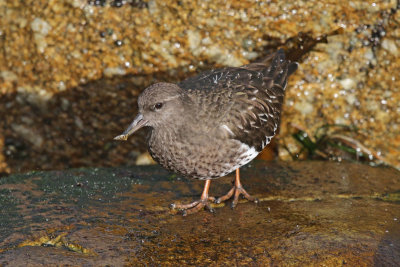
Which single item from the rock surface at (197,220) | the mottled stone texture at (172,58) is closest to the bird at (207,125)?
the rock surface at (197,220)

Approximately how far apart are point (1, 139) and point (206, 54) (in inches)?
107

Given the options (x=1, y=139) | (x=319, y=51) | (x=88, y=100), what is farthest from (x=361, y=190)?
(x=1, y=139)

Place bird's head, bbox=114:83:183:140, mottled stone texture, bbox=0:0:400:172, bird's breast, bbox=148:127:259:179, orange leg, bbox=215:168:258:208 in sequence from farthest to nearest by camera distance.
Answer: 1. mottled stone texture, bbox=0:0:400:172
2. orange leg, bbox=215:168:258:208
3. bird's breast, bbox=148:127:259:179
4. bird's head, bbox=114:83:183:140

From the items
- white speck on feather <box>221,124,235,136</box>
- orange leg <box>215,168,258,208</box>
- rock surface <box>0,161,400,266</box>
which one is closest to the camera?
rock surface <box>0,161,400,266</box>

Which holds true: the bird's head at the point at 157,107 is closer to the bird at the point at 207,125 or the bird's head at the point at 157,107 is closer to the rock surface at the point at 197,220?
the bird at the point at 207,125

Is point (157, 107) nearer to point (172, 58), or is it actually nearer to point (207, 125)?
point (207, 125)

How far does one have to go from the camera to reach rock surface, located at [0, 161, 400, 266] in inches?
135

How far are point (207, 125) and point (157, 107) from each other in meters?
0.45

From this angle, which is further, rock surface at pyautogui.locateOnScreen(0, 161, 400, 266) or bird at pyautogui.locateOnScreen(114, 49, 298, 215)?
bird at pyautogui.locateOnScreen(114, 49, 298, 215)

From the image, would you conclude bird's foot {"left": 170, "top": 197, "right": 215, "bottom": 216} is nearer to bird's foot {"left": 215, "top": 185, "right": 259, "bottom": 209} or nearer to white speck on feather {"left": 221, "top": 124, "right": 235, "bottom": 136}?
bird's foot {"left": 215, "top": 185, "right": 259, "bottom": 209}

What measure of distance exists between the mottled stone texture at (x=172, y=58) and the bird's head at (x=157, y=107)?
146 centimetres

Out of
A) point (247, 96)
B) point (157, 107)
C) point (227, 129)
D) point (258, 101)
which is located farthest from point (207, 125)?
point (258, 101)

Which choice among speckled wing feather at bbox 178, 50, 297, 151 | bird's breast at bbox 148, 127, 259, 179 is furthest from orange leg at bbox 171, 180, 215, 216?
speckled wing feather at bbox 178, 50, 297, 151

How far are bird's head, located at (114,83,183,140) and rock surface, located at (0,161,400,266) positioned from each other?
745 mm
